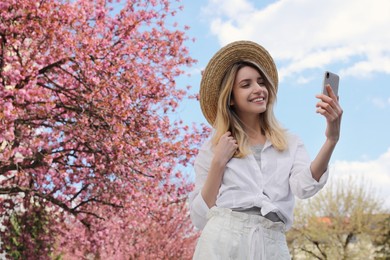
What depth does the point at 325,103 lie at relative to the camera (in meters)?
2.67

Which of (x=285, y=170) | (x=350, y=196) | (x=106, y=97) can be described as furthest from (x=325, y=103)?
(x=350, y=196)

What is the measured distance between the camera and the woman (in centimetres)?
274

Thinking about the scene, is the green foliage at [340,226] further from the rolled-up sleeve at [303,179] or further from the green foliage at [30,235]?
the rolled-up sleeve at [303,179]

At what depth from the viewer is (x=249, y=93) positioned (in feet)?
10.1

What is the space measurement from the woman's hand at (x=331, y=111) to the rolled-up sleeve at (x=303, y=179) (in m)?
0.21

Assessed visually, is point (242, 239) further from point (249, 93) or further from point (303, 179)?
point (249, 93)

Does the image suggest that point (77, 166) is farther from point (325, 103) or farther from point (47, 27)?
point (325, 103)

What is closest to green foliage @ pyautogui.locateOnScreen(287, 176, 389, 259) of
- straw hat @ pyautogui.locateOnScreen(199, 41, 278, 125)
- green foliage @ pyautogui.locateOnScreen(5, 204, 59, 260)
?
green foliage @ pyautogui.locateOnScreen(5, 204, 59, 260)

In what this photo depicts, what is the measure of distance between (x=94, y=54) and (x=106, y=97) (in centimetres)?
73

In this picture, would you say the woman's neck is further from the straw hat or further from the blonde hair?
the straw hat

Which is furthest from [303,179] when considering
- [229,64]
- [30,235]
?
[30,235]

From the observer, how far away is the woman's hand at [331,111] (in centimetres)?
267

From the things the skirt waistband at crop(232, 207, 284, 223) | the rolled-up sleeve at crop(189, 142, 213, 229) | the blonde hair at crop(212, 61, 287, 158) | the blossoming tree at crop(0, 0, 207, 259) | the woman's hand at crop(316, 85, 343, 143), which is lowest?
the skirt waistband at crop(232, 207, 284, 223)

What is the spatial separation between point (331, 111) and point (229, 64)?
73 cm
